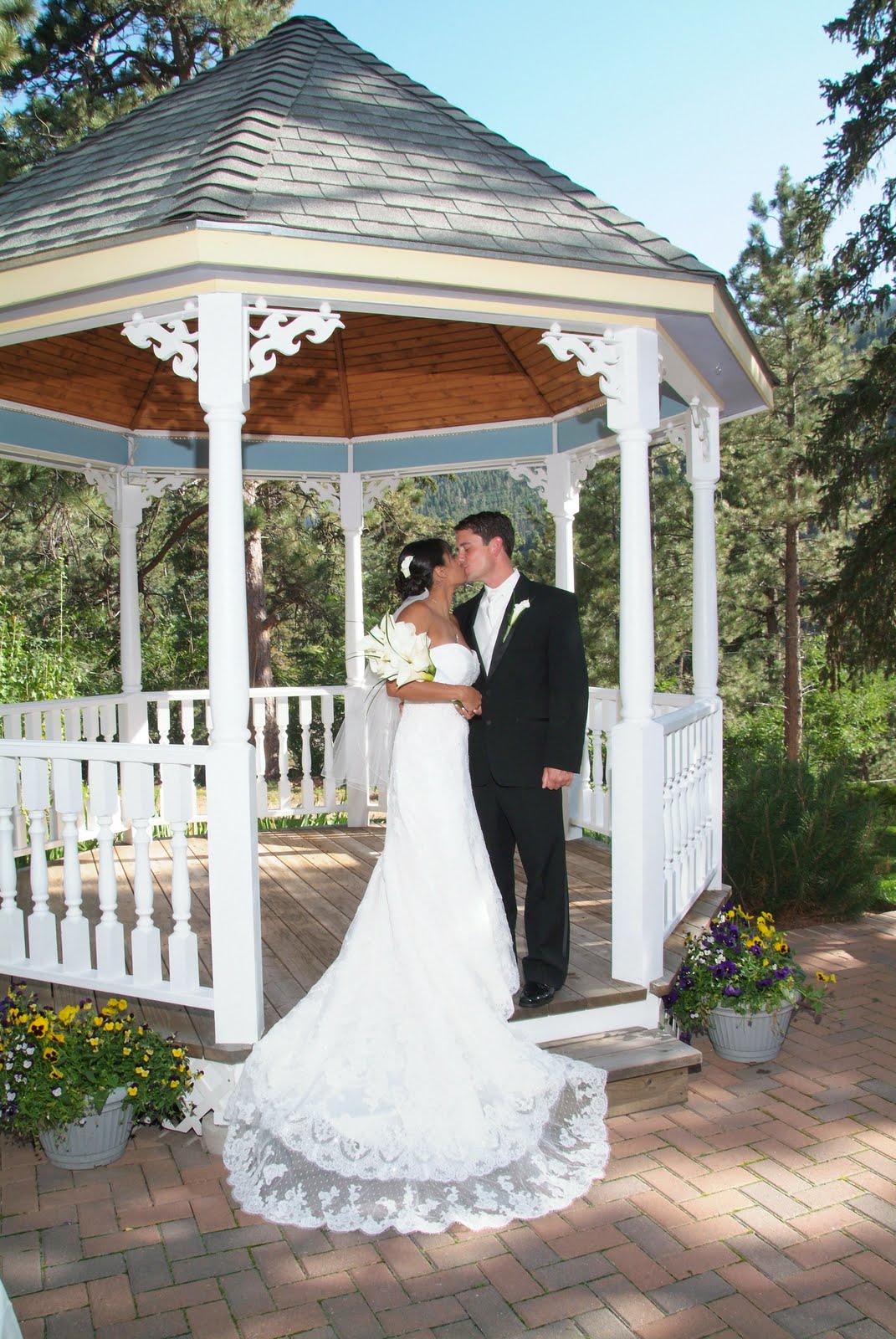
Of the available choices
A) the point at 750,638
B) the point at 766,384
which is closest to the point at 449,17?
the point at 766,384

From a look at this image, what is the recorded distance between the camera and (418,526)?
21406 mm

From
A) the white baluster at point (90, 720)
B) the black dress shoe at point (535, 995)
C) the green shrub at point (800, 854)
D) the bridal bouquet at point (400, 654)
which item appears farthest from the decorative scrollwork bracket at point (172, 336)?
the green shrub at point (800, 854)

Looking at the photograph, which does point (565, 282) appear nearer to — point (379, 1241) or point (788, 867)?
point (379, 1241)

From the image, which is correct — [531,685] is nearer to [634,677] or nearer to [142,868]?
[634,677]

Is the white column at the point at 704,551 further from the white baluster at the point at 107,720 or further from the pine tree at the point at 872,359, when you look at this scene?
the pine tree at the point at 872,359

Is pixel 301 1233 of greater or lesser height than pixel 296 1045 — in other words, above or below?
below

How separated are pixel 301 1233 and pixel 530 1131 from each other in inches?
30.9

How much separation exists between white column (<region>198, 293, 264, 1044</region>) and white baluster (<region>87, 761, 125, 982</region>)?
0.53m

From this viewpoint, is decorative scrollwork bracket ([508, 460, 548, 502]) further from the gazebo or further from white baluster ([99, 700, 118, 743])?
white baluster ([99, 700, 118, 743])

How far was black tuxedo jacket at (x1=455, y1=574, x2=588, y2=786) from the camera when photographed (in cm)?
428

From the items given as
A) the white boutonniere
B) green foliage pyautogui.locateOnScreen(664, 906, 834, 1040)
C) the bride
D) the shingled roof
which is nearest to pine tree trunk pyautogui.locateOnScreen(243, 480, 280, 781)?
the shingled roof

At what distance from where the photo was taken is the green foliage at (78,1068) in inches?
143

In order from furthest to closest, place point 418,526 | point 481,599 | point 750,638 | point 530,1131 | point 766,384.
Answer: point 750,638, point 418,526, point 766,384, point 481,599, point 530,1131

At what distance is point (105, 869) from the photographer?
4.30 meters
